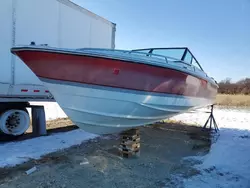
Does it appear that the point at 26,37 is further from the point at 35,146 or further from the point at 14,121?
the point at 35,146

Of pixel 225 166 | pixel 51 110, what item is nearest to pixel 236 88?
pixel 51 110

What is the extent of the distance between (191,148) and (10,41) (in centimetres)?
403

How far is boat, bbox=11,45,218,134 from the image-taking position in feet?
9.46

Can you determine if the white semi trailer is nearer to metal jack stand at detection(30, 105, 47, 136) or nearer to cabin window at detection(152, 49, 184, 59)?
metal jack stand at detection(30, 105, 47, 136)

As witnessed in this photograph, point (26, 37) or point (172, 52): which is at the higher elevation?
point (26, 37)

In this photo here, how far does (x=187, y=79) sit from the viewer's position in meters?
3.69

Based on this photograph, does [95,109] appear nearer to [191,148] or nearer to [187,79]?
[187,79]

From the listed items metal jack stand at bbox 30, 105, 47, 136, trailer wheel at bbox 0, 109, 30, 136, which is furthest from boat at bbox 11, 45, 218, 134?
metal jack stand at bbox 30, 105, 47, 136

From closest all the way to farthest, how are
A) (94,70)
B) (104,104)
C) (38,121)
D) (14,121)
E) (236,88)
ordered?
1. (94,70)
2. (104,104)
3. (14,121)
4. (38,121)
5. (236,88)

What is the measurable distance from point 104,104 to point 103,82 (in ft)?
0.97

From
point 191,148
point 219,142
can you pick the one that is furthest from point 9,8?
point 219,142

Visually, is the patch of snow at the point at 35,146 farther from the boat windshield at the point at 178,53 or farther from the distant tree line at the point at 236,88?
the distant tree line at the point at 236,88

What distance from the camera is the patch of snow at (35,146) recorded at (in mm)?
3609

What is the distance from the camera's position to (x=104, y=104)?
9.98 feet
